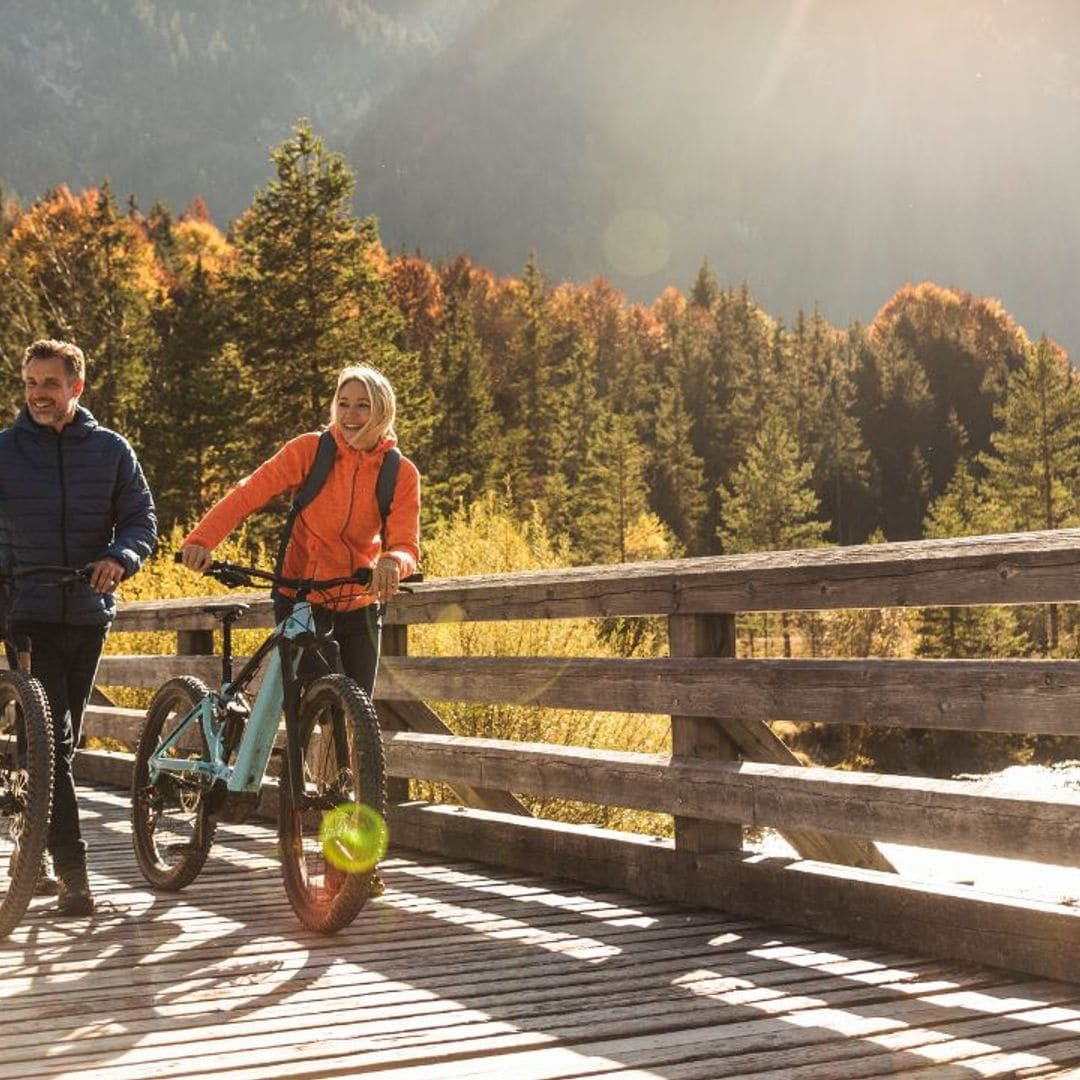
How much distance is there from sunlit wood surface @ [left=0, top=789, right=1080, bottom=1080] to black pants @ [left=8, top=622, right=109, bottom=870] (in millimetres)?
299

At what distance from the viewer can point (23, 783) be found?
228 inches

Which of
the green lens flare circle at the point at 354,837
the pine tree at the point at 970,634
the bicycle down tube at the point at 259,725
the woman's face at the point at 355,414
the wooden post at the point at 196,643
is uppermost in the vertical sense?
the pine tree at the point at 970,634

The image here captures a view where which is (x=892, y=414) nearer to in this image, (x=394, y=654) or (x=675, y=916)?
(x=394, y=654)

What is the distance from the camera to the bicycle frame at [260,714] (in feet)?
19.6

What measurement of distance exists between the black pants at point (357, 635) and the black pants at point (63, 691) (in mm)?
775

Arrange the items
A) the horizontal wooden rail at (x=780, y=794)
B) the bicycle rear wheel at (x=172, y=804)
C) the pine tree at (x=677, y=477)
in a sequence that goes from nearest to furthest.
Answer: the horizontal wooden rail at (x=780, y=794), the bicycle rear wheel at (x=172, y=804), the pine tree at (x=677, y=477)

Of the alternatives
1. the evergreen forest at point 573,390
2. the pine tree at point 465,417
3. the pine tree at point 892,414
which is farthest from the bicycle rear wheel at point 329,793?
the pine tree at point 892,414

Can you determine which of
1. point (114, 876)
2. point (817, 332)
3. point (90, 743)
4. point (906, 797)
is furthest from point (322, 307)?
point (817, 332)

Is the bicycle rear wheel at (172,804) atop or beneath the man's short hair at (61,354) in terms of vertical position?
beneath

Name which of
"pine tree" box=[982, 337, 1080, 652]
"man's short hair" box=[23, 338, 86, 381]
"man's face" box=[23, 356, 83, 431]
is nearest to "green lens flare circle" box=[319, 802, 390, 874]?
"man's face" box=[23, 356, 83, 431]

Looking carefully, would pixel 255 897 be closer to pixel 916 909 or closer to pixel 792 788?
pixel 792 788

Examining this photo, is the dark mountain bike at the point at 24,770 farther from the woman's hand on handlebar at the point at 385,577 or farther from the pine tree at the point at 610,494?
the pine tree at the point at 610,494

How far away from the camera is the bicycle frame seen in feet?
19.6

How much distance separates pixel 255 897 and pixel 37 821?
129 cm
